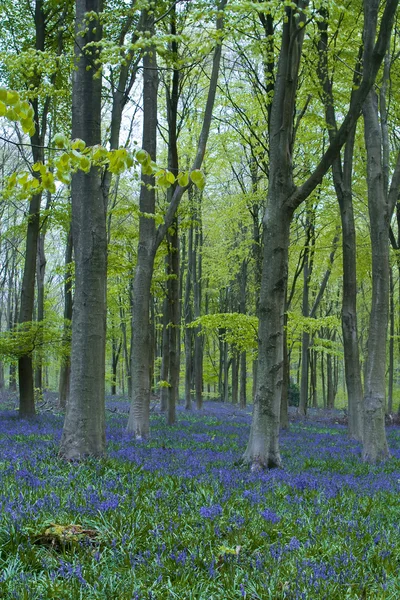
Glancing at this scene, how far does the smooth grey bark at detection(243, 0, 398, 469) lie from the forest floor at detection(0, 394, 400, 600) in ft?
3.17

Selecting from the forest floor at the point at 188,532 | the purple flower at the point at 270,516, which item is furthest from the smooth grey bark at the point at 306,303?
the purple flower at the point at 270,516

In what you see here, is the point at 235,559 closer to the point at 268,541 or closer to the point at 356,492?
the point at 268,541

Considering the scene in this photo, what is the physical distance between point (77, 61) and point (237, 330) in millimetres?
10624

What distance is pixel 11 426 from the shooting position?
1184 cm

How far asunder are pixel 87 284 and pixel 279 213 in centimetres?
341

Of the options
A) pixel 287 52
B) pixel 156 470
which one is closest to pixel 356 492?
pixel 156 470

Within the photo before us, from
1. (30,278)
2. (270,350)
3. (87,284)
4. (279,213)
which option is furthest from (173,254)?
(87,284)

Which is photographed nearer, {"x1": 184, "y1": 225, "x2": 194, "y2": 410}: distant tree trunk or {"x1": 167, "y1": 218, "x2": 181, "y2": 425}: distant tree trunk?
{"x1": 167, "y1": 218, "x2": 181, "y2": 425}: distant tree trunk

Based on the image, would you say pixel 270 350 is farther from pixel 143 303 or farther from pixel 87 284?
pixel 143 303

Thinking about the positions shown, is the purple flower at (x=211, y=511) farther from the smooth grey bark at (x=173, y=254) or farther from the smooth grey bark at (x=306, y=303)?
the smooth grey bark at (x=306, y=303)

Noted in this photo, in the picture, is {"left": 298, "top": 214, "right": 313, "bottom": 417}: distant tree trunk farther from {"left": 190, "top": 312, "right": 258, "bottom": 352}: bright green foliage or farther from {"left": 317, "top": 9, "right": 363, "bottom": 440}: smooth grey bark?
{"left": 317, "top": 9, "right": 363, "bottom": 440}: smooth grey bark

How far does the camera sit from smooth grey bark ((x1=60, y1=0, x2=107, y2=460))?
24.9ft

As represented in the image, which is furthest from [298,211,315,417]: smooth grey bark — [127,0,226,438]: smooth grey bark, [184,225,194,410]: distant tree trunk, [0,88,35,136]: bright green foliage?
[0,88,35,136]: bright green foliage

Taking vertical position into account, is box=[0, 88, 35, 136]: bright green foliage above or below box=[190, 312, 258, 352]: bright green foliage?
above
